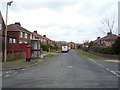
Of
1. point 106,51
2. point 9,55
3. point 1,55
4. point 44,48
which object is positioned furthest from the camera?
point 44,48

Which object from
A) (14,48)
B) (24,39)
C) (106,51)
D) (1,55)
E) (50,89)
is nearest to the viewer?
(50,89)

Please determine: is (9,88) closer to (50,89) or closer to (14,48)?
(50,89)

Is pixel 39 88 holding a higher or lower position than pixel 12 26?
lower

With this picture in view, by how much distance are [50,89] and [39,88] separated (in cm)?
56

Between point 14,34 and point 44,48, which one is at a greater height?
point 14,34

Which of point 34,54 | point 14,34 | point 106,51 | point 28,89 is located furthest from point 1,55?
point 106,51

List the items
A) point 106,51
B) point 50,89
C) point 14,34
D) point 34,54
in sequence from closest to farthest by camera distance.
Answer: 1. point 50,89
2. point 34,54
3. point 106,51
4. point 14,34

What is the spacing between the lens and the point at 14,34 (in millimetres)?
30703

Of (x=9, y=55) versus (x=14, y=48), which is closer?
(x=9, y=55)

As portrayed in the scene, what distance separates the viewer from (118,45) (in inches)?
918

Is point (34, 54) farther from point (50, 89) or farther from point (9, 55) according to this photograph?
point (50, 89)

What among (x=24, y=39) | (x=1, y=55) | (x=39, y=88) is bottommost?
(x=39, y=88)

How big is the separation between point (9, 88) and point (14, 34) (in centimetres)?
2648

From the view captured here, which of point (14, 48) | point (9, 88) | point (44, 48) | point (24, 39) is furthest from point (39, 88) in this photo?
point (44, 48)
